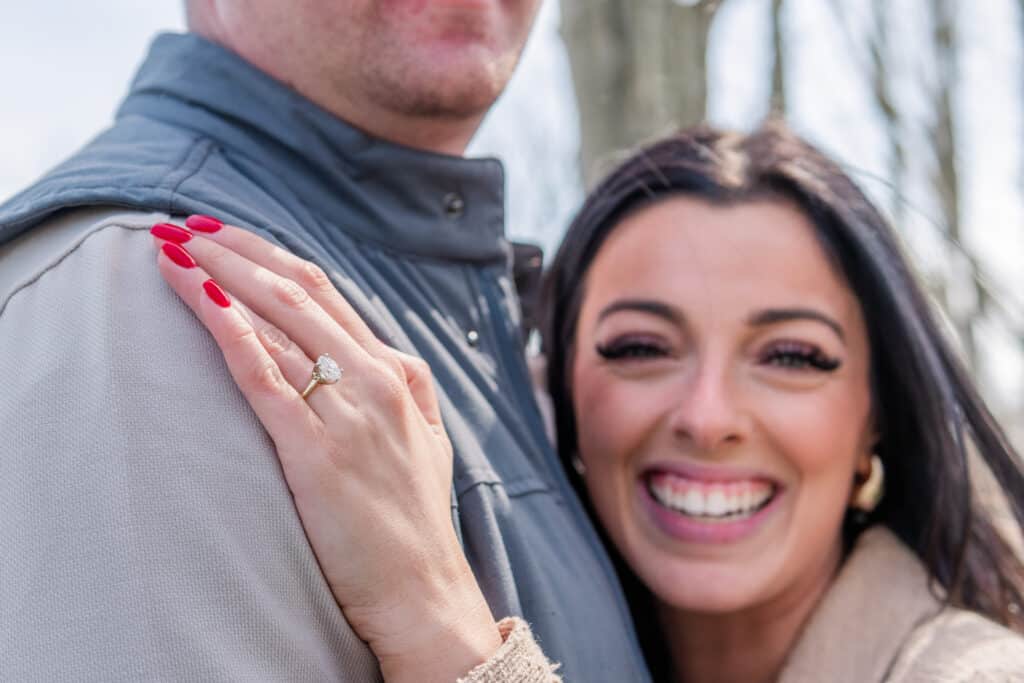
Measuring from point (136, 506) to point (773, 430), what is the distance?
1.44m

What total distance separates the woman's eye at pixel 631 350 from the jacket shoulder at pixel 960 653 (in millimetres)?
754

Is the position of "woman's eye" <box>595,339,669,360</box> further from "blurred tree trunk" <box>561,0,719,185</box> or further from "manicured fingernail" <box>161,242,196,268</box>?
"blurred tree trunk" <box>561,0,719,185</box>

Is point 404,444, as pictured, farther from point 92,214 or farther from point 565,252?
point 565,252

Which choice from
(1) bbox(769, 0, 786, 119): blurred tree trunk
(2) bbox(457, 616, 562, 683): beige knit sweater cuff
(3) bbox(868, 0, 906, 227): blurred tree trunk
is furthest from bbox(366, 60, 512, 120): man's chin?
(3) bbox(868, 0, 906, 227): blurred tree trunk

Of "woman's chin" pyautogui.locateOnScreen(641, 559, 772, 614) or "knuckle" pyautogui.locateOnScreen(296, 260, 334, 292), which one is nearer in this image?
"knuckle" pyautogui.locateOnScreen(296, 260, 334, 292)

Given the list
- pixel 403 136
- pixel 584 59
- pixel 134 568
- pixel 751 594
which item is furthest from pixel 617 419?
pixel 584 59

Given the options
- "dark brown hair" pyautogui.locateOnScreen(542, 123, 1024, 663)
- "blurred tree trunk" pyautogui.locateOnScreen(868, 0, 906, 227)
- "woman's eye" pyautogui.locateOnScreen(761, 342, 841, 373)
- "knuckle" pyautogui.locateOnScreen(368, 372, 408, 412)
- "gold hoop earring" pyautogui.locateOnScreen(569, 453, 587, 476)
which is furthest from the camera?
"blurred tree trunk" pyautogui.locateOnScreen(868, 0, 906, 227)

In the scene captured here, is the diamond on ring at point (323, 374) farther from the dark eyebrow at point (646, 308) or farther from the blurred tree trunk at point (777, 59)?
the blurred tree trunk at point (777, 59)

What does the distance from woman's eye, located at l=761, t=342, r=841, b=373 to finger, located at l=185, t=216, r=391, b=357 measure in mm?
1130

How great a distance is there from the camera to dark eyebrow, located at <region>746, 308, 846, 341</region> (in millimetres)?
2189

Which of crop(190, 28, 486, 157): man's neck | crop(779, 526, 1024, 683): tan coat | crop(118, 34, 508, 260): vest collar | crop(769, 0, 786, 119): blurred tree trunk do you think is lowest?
crop(779, 526, 1024, 683): tan coat

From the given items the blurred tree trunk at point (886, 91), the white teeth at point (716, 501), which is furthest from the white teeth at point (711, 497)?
the blurred tree trunk at point (886, 91)

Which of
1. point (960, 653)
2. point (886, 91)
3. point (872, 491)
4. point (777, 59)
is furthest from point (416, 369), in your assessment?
point (886, 91)

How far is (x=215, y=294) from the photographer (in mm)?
1190
